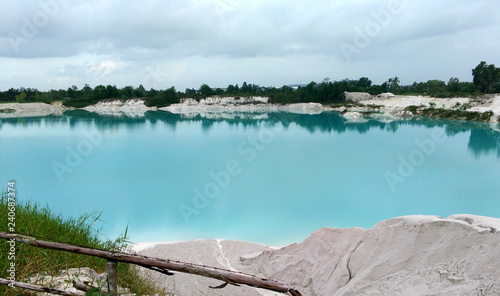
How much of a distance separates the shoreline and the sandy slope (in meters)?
27.8

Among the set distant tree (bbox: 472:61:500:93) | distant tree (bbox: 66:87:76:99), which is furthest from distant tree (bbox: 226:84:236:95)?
distant tree (bbox: 472:61:500:93)

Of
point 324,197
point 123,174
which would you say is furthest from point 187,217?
point 123,174

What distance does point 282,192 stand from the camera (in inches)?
404

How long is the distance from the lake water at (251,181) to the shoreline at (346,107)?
38.5 feet

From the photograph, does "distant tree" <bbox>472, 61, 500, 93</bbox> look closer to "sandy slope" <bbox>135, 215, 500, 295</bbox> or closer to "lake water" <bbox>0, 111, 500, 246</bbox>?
"lake water" <bbox>0, 111, 500, 246</bbox>

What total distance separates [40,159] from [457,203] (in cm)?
1638

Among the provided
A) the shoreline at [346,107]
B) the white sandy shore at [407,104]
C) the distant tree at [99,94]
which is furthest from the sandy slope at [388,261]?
the distant tree at [99,94]

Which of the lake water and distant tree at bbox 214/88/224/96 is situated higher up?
distant tree at bbox 214/88/224/96

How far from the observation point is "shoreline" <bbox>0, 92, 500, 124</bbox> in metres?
30.3

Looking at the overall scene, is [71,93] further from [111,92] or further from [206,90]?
[206,90]

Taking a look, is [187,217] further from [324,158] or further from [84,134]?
[84,134]

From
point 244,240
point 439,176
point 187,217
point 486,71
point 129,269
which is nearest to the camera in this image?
point 129,269

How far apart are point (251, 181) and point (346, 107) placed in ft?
120

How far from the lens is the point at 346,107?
147ft
